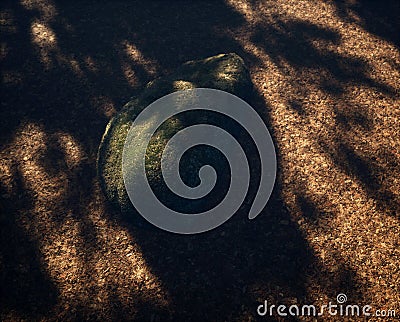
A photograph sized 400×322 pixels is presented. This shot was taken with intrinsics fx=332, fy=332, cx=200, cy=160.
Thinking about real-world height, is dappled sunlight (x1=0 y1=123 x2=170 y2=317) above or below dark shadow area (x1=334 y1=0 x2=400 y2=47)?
below

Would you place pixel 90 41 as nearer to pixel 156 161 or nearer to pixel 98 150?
pixel 98 150

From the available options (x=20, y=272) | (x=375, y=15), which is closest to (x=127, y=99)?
(x=20, y=272)

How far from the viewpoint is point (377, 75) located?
7410 millimetres

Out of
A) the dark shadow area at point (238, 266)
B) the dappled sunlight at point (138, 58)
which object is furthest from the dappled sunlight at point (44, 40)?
the dark shadow area at point (238, 266)

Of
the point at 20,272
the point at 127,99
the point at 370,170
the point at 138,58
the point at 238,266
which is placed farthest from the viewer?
the point at 138,58

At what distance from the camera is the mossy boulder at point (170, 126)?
550cm

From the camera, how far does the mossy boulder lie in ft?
18.0

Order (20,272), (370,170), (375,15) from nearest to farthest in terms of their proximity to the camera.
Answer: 1. (20,272)
2. (370,170)
3. (375,15)

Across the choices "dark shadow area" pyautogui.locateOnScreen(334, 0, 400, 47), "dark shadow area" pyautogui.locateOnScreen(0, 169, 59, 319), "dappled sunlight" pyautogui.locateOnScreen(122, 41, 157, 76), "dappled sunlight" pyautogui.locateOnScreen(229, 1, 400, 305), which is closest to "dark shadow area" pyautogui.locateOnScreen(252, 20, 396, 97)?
→ "dappled sunlight" pyautogui.locateOnScreen(229, 1, 400, 305)

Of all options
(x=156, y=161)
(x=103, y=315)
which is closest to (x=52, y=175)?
(x=156, y=161)

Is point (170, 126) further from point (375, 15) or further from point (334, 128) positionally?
point (375, 15)

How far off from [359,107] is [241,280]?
441cm

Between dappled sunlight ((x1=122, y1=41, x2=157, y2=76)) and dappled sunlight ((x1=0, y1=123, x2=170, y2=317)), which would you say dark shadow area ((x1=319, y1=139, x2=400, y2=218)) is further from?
dappled sunlight ((x1=122, y1=41, x2=157, y2=76))

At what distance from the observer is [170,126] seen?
18.9ft
